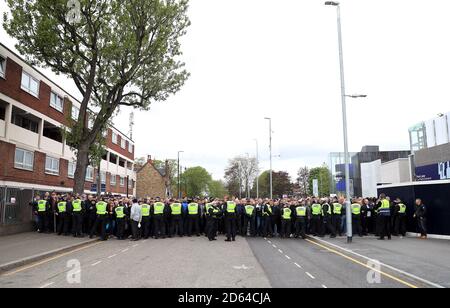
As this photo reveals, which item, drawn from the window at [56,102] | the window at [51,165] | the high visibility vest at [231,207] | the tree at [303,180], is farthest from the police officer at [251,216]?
the tree at [303,180]

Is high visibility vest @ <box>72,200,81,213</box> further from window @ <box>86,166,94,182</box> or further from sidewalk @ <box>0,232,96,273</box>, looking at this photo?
window @ <box>86,166,94,182</box>

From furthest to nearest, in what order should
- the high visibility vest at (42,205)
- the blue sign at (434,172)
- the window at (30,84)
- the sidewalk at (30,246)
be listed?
the blue sign at (434,172) → the window at (30,84) → the high visibility vest at (42,205) → the sidewalk at (30,246)

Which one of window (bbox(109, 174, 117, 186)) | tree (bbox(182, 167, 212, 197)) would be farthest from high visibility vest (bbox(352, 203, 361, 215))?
tree (bbox(182, 167, 212, 197))

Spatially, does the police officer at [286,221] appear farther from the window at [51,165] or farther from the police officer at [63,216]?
the window at [51,165]

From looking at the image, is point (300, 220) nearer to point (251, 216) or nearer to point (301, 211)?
point (301, 211)

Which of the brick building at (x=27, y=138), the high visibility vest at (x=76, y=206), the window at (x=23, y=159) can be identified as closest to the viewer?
the high visibility vest at (x=76, y=206)

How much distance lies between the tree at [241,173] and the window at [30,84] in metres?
60.2

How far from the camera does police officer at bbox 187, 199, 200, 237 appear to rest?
20.2m

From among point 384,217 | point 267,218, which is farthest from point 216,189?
point 384,217

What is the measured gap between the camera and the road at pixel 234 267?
8930mm

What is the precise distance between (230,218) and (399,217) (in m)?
8.26

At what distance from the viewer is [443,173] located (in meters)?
35.0

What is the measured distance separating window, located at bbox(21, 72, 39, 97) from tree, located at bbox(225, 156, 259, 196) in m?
60.2
